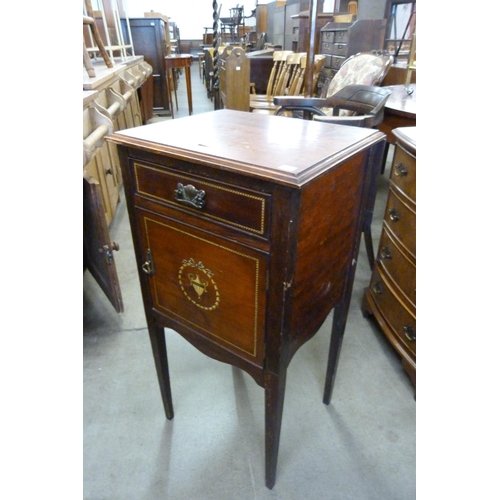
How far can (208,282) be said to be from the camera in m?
0.84

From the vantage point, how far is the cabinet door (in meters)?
1.35

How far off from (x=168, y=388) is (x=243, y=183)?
0.82 m

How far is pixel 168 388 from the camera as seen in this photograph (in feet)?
3.90

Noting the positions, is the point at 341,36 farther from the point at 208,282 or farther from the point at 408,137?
the point at 208,282

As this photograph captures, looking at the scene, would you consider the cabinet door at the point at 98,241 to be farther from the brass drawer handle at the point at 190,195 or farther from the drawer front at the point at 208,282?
the brass drawer handle at the point at 190,195

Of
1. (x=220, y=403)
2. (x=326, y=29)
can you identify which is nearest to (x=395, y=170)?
(x=220, y=403)

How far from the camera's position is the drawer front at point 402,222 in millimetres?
1232

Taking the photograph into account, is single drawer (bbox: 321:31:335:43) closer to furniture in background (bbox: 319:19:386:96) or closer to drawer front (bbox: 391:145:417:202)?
furniture in background (bbox: 319:19:386:96)

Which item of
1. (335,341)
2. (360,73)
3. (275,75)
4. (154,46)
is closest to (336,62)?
(275,75)

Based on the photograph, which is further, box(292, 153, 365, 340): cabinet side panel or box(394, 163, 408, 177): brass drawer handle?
box(394, 163, 408, 177): brass drawer handle

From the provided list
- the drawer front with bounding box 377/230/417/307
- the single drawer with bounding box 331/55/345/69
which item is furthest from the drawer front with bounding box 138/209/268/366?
the single drawer with bounding box 331/55/345/69

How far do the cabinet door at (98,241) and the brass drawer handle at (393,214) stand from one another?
3.63 feet

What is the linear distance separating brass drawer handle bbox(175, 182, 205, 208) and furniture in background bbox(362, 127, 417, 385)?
78 centimetres

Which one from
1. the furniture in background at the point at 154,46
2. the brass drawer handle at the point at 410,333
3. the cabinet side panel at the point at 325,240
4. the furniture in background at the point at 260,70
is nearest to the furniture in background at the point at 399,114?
the brass drawer handle at the point at 410,333
